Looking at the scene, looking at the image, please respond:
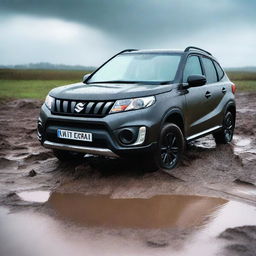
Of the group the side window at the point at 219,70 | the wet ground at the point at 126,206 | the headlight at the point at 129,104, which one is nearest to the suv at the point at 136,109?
the headlight at the point at 129,104

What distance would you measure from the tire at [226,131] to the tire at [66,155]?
9.05 feet

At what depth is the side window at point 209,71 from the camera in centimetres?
739

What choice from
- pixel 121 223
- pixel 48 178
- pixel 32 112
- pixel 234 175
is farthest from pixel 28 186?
pixel 32 112

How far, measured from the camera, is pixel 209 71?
755cm

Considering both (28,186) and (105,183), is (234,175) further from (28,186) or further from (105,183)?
A: (28,186)

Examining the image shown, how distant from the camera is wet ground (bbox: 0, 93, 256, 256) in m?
3.79

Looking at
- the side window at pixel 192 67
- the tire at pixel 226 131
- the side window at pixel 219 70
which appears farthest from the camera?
the tire at pixel 226 131

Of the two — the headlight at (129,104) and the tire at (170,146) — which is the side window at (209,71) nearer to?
the tire at (170,146)

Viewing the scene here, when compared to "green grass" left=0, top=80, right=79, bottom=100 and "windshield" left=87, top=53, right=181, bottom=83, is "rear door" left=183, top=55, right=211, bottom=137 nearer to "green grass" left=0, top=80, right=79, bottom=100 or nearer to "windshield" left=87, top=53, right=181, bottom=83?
"windshield" left=87, top=53, right=181, bottom=83

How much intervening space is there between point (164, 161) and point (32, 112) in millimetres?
8832

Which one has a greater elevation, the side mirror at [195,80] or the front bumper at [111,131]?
the side mirror at [195,80]

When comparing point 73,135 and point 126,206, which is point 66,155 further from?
point 126,206

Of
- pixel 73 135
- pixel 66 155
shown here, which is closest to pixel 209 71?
pixel 66 155

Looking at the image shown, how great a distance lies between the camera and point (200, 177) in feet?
19.5
